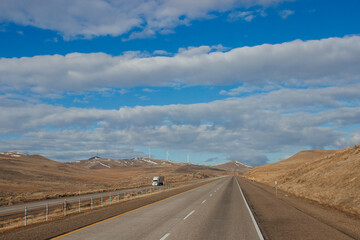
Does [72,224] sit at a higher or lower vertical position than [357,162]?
lower

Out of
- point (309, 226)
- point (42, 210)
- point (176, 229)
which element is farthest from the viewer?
point (42, 210)

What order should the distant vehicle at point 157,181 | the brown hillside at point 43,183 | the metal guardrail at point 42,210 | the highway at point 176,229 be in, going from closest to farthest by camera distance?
the highway at point 176,229, the metal guardrail at point 42,210, the brown hillside at point 43,183, the distant vehicle at point 157,181

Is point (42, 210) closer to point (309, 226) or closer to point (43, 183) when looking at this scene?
point (309, 226)

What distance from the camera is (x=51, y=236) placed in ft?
37.0

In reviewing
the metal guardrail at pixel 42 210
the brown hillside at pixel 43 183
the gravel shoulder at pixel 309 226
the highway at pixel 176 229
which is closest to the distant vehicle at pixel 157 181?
the brown hillside at pixel 43 183

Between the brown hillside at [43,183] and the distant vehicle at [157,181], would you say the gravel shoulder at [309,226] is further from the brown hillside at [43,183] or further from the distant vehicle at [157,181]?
the distant vehicle at [157,181]

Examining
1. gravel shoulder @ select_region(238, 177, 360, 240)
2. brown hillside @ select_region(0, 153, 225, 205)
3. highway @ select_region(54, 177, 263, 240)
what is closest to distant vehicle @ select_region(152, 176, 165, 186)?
brown hillside @ select_region(0, 153, 225, 205)

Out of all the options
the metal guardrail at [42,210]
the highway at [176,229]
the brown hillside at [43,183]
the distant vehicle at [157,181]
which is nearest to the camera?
the highway at [176,229]

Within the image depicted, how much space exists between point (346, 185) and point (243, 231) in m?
15.0

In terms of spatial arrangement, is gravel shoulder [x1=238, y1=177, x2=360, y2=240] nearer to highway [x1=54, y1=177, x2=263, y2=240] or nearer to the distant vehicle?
highway [x1=54, y1=177, x2=263, y2=240]

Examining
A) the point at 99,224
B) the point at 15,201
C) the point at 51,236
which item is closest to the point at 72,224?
the point at 99,224

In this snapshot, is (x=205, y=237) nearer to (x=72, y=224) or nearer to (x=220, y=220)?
(x=220, y=220)

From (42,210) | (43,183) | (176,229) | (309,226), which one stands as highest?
(176,229)

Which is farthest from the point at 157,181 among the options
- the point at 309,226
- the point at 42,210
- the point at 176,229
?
the point at 176,229
